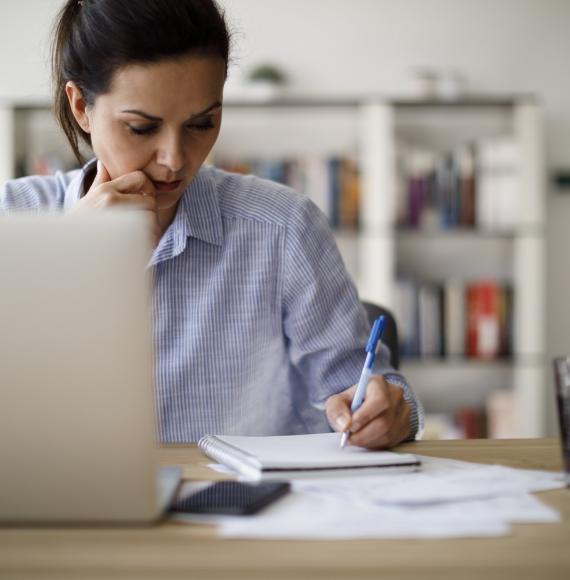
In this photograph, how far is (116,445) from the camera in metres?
0.71

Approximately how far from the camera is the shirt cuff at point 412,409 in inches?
48.3

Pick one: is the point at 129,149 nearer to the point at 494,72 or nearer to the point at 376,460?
the point at 376,460

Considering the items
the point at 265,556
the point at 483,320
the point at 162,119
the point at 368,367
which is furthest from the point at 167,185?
the point at 483,320

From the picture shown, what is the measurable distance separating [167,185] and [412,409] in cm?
54

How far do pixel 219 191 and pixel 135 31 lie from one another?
1.11 ft

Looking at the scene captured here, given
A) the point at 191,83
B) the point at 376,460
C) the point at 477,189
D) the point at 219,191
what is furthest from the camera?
the point at 477,189

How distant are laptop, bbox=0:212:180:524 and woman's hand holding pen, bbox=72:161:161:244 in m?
0.47

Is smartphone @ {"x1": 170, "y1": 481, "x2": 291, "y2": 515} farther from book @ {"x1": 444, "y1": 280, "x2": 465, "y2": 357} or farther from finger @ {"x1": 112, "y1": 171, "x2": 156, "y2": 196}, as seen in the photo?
book @ {"x1": 444, "y1": 280, "x2": 465, "y2": 357}

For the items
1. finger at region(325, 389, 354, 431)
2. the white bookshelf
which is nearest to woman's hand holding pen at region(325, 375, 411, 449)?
finger at region(325, 389, 354, 431)

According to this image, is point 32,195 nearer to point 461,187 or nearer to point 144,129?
point 144,129

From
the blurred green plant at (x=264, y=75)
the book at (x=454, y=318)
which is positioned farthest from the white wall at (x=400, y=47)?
the book at (x=454, y=318)

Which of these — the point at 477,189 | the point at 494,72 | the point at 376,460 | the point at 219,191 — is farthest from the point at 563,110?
the point at 376,460

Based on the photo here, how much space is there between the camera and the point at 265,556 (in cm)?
65

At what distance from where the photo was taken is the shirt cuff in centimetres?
123
